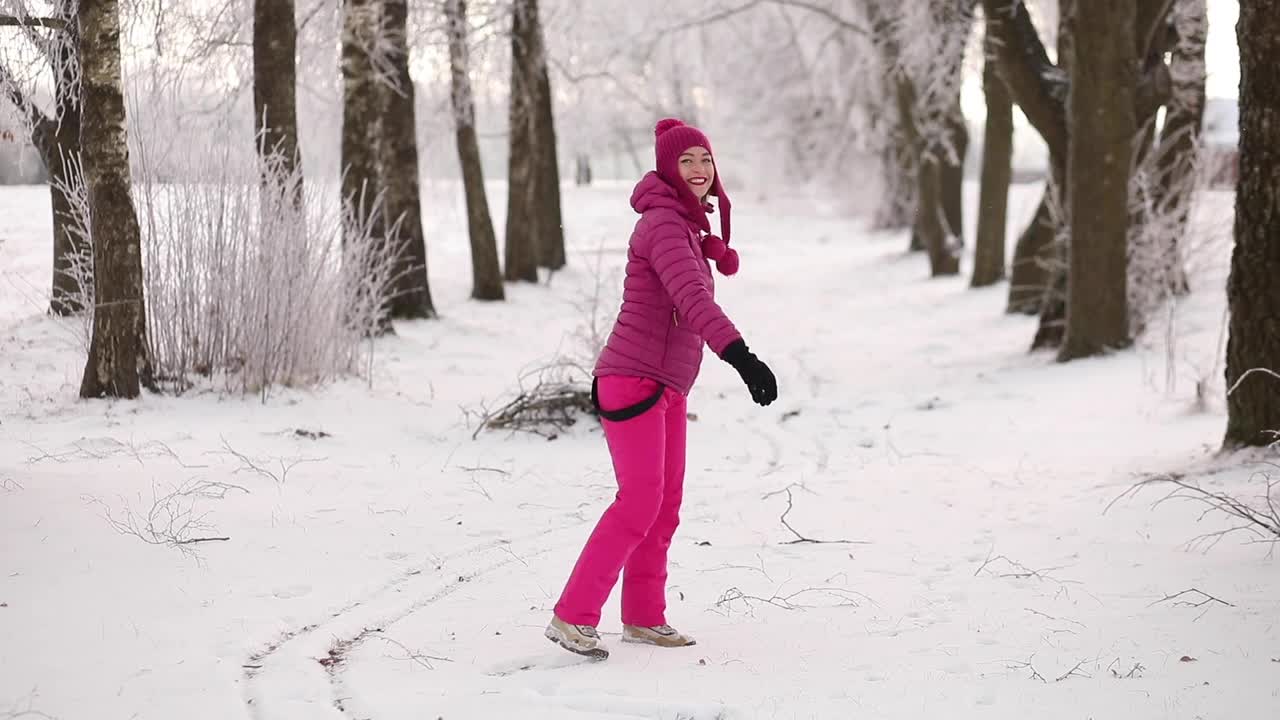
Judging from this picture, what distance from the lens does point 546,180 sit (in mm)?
22016

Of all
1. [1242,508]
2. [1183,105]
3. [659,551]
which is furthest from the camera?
[1183,105]

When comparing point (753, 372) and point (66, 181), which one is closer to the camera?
point (753, 372)

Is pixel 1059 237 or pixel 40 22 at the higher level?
pixel 40 22

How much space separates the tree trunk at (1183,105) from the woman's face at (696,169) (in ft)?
30.1

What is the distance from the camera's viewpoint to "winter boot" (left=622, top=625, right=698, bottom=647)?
4.61 m

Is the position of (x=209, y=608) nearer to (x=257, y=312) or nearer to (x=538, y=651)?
(x=538, y=651)

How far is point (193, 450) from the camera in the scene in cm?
708

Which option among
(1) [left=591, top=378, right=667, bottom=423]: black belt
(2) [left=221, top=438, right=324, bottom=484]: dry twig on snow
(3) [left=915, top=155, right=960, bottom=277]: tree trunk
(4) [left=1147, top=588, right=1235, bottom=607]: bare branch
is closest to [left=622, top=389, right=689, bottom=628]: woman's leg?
(1) [left=591, top=378, right=667, bottom=423]: black belt

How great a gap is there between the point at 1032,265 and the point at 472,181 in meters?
7.27

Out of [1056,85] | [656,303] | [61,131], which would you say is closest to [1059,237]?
[1056,85]

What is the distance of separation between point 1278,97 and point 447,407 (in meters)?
5.73

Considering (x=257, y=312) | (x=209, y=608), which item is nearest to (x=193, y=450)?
(x=257, y=312)

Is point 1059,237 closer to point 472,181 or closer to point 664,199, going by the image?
point 472,181

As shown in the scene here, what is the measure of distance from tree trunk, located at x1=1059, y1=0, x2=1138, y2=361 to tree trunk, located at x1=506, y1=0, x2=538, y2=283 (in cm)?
995
